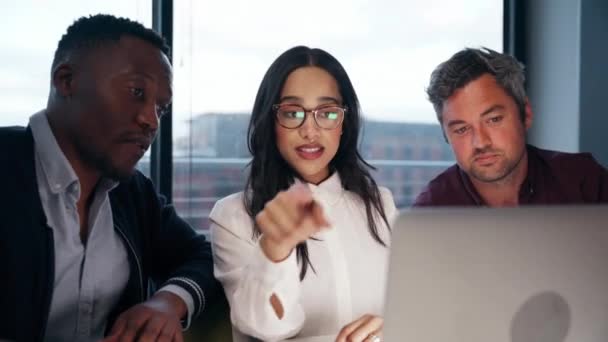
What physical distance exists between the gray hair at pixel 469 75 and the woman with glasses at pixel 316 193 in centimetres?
27

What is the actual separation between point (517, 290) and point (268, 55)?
165 cm

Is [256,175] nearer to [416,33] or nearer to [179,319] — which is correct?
[179,319]

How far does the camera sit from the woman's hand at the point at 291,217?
86cm

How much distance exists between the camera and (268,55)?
7.08ft

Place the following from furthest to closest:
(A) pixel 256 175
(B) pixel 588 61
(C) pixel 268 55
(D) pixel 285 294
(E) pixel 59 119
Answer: (B) pixel 588 61, (C) pixel 268 55, (A) pixel 256 175, (E) pixel 59 119, (D) pixel 285 294

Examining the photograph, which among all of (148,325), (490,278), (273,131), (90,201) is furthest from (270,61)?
(490,278)

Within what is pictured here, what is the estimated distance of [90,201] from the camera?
1.34 metres

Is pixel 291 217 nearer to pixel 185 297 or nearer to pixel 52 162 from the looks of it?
pixel 185 297

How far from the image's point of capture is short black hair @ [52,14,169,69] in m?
1.31

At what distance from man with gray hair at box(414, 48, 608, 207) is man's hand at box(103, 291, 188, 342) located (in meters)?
0.81

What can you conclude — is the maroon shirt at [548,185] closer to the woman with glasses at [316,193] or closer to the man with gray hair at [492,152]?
the man with gray hair at [492,152]

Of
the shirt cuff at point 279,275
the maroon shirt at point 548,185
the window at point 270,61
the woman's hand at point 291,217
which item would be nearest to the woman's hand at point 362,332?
the shirt cuff at point 279,275

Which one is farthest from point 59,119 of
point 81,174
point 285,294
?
point 285,294

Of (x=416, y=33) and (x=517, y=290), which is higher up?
(x=416, y=33)
